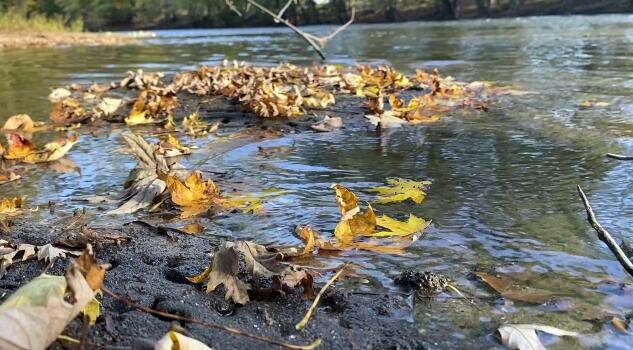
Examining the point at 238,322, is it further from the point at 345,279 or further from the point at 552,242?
the point at 552,242

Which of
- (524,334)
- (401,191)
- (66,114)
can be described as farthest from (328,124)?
(524,334)

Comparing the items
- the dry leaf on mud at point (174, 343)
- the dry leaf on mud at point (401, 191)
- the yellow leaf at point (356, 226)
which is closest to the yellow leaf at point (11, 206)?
the yellow leaf at point (356, 226)

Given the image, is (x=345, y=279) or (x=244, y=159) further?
(x=244, y=159)

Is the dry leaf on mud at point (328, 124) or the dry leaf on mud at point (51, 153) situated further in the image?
the dry leaf on mud at point (328, 124)

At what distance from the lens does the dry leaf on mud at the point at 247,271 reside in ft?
4.91

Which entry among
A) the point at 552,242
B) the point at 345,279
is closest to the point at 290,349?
the point at 345,279

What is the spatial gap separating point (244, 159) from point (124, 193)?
2.74ft

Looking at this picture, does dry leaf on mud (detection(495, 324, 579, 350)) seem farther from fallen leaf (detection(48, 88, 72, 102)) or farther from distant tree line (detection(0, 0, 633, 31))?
distant tree line (detection(0, 0, 633, 31))

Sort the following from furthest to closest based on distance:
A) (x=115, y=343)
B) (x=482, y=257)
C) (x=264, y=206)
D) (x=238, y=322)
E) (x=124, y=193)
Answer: (x=124, y=193) < (x=264, y=206) < (x=482, y=257) < (x=238, y=322) < (x=115, y=343)

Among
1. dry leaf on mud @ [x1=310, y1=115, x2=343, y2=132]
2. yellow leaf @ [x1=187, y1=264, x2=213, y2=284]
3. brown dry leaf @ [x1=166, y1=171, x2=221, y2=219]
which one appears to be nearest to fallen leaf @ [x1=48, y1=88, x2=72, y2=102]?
dry leaf on mud @ [x1=310, y1=115, x2=343, y2=132]

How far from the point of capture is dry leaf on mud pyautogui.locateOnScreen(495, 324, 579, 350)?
128 centimetres

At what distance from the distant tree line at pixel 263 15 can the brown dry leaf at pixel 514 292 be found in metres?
44.3

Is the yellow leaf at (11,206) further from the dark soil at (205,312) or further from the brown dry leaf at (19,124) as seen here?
the brown dry leaf at (19,124)

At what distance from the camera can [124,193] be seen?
254cm
